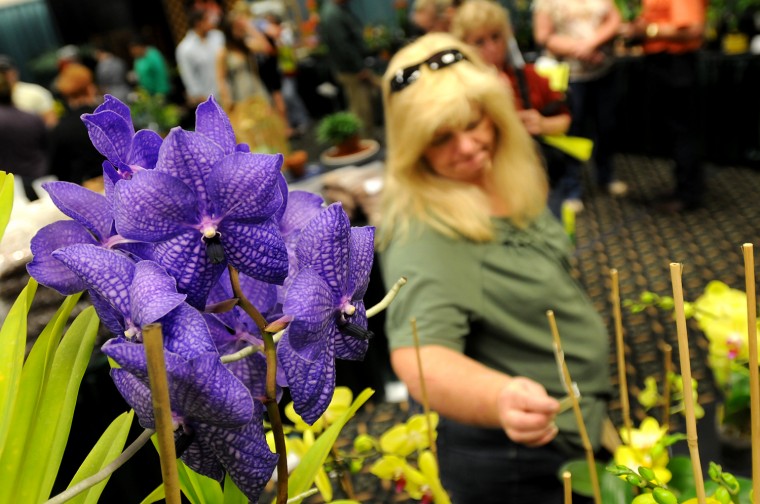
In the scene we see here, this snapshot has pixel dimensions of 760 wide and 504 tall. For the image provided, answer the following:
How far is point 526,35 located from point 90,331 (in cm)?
572

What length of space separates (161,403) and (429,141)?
0.93 m

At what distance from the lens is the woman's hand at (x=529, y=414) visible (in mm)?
765

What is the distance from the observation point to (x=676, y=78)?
11.1 ft

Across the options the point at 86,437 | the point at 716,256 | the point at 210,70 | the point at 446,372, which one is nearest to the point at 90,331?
the point at 446,372

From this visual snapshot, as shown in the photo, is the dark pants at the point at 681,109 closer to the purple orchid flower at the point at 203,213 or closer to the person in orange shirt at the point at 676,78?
the person in orange shirt at the point at 676,78

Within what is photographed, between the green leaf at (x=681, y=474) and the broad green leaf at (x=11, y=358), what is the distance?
0.54 m

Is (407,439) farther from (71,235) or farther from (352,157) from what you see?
(352,157)

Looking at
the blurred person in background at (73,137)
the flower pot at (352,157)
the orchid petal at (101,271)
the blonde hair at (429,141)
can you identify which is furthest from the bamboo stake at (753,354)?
the flower pot at (352,157)

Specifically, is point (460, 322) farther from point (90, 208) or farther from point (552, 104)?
point (552, 104)

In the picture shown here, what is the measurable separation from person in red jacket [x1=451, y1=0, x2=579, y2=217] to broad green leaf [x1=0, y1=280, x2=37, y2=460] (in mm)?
2063

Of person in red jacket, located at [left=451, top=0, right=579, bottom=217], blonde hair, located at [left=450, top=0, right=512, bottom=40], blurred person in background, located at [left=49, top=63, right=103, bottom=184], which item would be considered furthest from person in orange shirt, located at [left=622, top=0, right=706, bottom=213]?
blurred person in background, located at [left=49, top=63, right=103, bottom=184]

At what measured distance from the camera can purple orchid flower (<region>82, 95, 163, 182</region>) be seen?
1.17 feet

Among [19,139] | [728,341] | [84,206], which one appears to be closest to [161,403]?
[84,206]

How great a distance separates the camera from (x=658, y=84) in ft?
11.4
